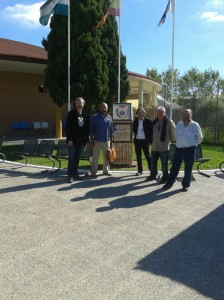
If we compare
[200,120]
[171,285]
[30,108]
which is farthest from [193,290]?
[30,108]

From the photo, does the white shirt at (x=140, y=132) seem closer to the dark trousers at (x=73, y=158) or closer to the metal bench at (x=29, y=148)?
the dark trousers at (x=73, y=158)

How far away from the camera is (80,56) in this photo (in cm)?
1392

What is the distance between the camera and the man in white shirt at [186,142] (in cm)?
695

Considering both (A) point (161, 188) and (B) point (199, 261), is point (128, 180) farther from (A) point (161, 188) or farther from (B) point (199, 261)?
(B) point (199, 261)

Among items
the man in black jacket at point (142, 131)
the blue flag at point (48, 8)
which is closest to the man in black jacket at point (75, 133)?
the man in black jacket at point (142, 131)

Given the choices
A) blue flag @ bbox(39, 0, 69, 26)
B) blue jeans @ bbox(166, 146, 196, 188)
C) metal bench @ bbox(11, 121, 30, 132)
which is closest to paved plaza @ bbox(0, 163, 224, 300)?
blue jeans @ bbox(166, 146, 196, 188)

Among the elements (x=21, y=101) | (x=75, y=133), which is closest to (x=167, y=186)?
(x=75, y=133)

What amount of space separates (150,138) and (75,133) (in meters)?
1.85

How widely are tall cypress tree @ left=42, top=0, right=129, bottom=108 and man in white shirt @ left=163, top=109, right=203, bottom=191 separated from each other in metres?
7.47

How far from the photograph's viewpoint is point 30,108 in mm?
20594

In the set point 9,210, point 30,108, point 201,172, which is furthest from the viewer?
point 30,108

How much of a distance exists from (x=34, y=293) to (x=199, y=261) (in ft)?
6.09

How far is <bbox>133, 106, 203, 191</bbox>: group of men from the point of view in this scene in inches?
275

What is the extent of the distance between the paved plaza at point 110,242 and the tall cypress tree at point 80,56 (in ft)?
24.1
